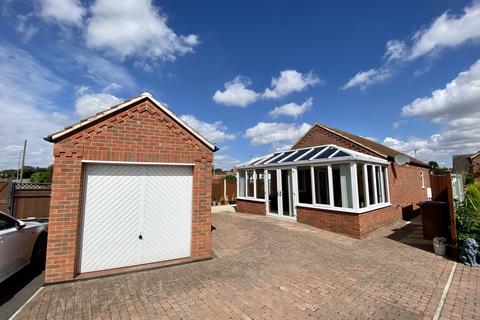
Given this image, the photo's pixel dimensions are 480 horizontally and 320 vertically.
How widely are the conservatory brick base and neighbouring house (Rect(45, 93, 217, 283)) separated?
18.8 feet

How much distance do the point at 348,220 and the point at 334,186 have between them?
7.13 ft

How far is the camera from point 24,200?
9750 millimetres

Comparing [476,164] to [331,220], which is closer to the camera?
[331,220]

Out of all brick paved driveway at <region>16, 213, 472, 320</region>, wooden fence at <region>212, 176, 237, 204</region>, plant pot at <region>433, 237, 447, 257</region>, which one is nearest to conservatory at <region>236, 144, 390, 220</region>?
plant pot at <region>433, 237, 447, 257</region>

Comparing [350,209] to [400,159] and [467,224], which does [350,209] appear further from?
[400,159]

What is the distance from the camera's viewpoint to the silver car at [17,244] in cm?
484

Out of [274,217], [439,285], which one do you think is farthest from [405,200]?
[439,285]

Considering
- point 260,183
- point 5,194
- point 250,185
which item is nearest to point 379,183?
point 260,183

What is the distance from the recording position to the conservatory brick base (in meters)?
9.04

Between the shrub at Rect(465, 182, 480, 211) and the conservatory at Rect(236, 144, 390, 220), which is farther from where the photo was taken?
the conservatory at Rect(236, 144, 390, 220)

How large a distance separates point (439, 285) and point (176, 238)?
6.25 m

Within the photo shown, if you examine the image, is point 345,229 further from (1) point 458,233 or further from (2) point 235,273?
(2) point 235,273

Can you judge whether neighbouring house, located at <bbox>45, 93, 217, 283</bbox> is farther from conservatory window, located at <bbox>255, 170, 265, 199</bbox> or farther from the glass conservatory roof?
conservatory window, located at <bbox>255, 170, 265, 199</bbox>

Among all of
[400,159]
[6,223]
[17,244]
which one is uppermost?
[400,159]
